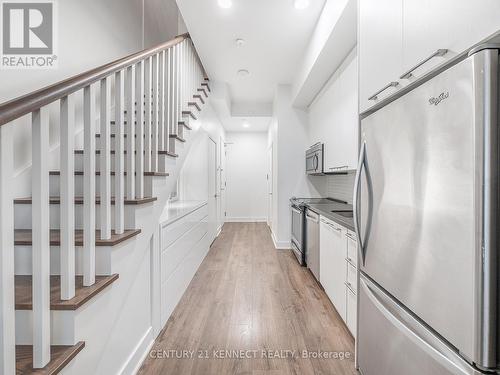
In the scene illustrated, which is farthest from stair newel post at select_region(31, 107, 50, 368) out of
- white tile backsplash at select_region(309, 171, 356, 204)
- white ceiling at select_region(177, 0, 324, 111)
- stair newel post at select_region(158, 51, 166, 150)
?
white tile backsplash at select_region(309, 171, 356, 204)

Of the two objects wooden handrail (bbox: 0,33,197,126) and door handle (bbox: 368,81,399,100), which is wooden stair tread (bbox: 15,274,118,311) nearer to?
wooden handrail (bbox: 0,33,197,126)

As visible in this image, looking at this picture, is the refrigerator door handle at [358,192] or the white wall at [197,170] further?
the white wall at [197,170]

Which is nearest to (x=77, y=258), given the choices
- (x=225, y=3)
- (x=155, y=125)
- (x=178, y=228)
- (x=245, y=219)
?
(x=155, y=125)

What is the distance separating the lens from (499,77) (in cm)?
70

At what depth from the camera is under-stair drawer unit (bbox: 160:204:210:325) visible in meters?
2.06

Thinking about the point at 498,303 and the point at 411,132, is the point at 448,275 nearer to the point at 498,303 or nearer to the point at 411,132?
the point at 498,303

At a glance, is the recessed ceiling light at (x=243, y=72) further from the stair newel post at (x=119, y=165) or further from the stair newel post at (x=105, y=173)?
the stair newel post at (x=105, y=173)

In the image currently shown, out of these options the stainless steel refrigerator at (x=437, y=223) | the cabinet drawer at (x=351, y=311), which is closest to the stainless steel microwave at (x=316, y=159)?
the cabinet drawer at (x=351, y=311)

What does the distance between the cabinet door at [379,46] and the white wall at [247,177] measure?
561 centimetres

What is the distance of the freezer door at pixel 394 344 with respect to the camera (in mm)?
854

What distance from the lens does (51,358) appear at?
0.91m

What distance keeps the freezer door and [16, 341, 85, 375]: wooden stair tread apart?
1.32 metres

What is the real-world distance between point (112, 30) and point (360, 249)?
2995 mm

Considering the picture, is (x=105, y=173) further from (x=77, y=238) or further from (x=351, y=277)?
(x=351, y=277)
